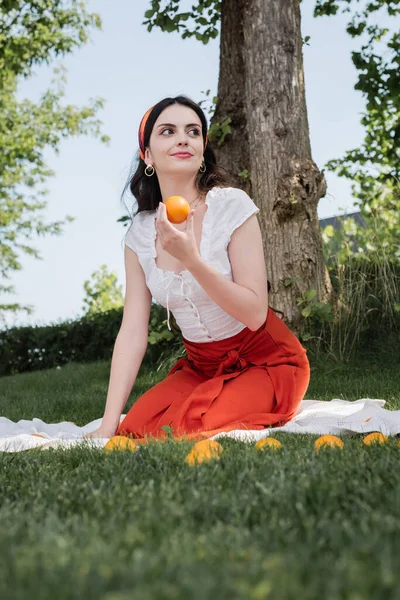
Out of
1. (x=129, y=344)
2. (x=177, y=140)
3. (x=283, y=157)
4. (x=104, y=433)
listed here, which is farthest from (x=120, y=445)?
(x=283, y=157)

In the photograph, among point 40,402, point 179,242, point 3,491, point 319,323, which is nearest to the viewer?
point 3,491

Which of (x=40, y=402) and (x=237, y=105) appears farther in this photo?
(x=237, y=105)

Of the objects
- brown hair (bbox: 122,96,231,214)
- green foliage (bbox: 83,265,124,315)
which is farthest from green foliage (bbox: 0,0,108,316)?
brown hair (bbox: 122,96,231,214)

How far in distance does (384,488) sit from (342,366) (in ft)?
15.6

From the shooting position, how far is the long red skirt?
3.74 m

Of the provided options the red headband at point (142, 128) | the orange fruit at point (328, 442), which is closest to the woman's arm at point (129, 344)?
the red headband at point (142, 128)

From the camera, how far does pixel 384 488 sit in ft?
6.51

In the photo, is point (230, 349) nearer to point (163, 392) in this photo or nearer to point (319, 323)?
point (163, 392)

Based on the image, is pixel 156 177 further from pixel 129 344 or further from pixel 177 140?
pixel 129 344

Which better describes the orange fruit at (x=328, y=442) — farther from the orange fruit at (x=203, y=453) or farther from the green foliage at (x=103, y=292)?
the green foliage at (x=103, y=292)

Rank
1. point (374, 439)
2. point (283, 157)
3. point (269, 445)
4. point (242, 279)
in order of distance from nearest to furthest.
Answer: point (269, 445) → point (374, 439) → point (242, 279) → point (283, 157)

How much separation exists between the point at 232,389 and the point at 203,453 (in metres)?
1.24

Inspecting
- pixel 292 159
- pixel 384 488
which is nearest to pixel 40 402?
pixel 292 159

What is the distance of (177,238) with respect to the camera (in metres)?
3.20
